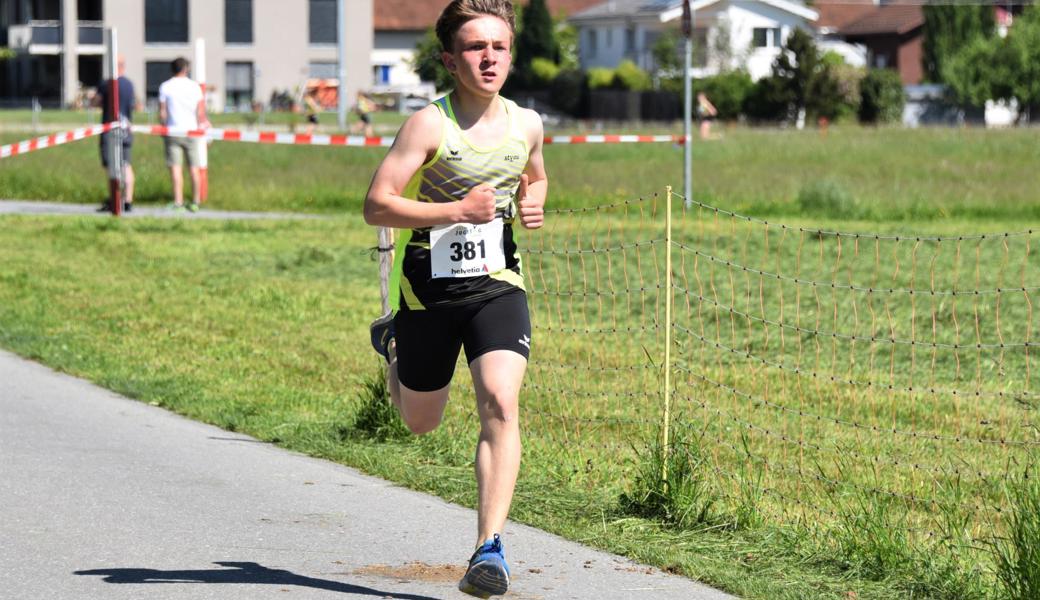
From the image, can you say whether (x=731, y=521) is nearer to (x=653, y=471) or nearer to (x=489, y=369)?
(x=653, y=471)

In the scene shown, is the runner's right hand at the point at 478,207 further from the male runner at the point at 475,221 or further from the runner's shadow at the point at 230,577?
the runner's shadow at the point at 230,577

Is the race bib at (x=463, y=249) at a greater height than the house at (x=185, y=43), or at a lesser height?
lesser

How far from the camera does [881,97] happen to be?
80250 mm

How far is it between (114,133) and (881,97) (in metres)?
63.2

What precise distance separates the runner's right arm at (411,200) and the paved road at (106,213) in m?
16.4

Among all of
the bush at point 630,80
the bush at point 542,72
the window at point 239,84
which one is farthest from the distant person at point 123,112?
the bush at point 542,72

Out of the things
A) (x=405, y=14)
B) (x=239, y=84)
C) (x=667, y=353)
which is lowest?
(x=667, y=353)

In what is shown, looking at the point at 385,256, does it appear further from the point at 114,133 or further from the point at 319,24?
the point at 319,24

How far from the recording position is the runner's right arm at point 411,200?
5.57 metres

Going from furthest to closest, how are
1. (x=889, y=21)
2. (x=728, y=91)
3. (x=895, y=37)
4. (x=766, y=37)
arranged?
(x=889, y=21) < (x=895, y=37) < (x=766, y=37) < (x=728, y=91)

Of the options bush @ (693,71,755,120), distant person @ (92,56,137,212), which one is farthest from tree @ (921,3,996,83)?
distant person @ (92,56,137,212)

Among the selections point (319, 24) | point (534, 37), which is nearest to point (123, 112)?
point (319, 24)

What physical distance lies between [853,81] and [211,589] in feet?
251

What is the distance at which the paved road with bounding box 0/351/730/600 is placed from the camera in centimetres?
601
